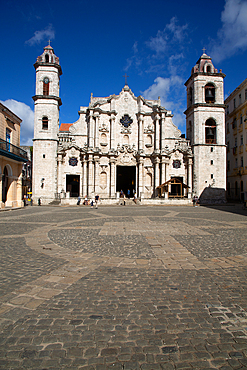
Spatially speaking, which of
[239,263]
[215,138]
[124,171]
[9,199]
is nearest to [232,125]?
[215,138]

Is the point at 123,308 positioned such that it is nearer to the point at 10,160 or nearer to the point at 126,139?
the point at 10,160

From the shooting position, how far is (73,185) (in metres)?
37.4

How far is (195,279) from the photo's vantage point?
4.62m

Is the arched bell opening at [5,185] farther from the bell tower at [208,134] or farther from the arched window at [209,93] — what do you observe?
the arched window at [209,93]

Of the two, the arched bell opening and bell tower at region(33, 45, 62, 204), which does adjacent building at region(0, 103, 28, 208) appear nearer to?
the arched bell opening

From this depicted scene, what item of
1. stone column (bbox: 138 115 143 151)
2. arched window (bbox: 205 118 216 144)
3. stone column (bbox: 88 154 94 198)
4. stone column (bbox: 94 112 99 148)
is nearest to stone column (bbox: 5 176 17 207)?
stone column (bbox: 88 154 94 198)

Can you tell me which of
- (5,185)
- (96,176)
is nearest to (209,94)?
(96,176)

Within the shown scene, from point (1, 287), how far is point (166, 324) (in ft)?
9.97

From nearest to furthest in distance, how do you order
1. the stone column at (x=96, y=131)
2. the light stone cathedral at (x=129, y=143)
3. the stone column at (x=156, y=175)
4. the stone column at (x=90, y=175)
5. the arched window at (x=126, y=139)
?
the light stone cathedral at (x=129, y=143) < the stone column at (x=90, y=175) < the stone column at (x=96, y=131) < the stone column at (x=156, y=175) < the arched window at (x=126, y=139)

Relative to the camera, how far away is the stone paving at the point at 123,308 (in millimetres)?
2492

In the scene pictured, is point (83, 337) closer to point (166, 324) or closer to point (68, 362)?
point (68, 362)

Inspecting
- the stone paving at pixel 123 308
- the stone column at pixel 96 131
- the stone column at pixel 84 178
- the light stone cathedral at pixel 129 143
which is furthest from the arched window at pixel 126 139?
the stone paving at pixel 123 308

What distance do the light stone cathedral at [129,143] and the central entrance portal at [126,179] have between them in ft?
5.19

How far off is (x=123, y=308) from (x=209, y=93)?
38.6 meters
